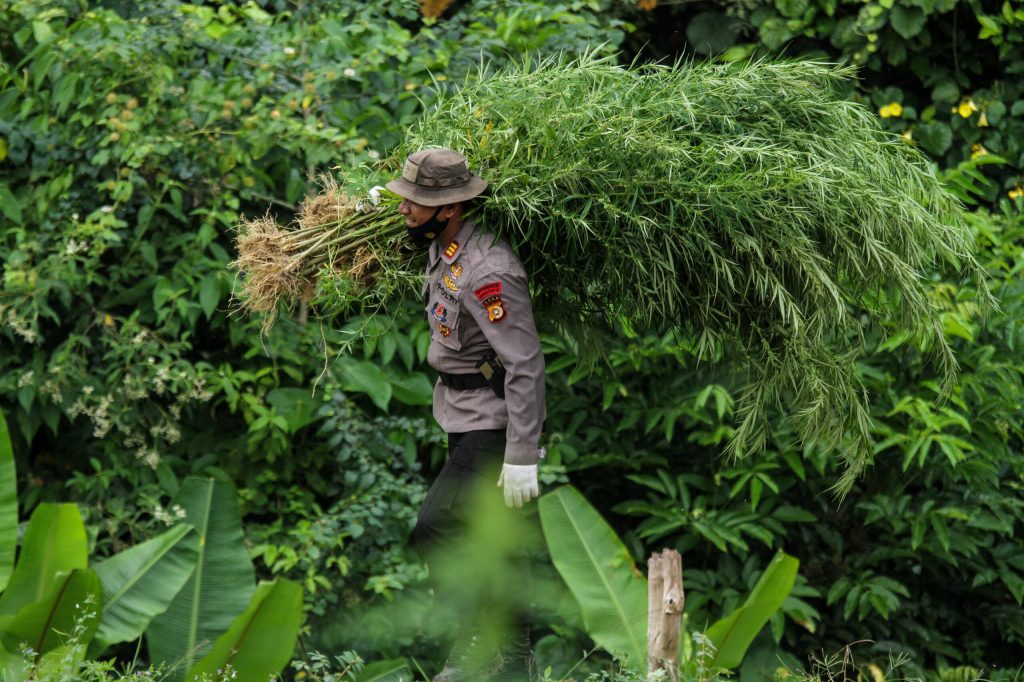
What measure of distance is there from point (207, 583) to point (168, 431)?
3.14 feet

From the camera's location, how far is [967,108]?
23.2 feet

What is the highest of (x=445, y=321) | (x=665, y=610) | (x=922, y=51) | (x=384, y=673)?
(x=445, y=321)

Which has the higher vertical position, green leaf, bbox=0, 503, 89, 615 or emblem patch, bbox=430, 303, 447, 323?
emblem patch, bbox=430, 303, 447, 323

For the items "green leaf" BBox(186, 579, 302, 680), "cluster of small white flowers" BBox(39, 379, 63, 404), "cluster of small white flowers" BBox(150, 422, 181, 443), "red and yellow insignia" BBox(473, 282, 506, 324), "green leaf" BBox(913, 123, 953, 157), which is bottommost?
"cluster of small white flowers" BBox(150, 422, 181, 443)

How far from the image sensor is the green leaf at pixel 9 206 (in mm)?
5730

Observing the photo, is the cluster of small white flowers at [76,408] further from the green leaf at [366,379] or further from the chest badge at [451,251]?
the chest badge at [451,251]

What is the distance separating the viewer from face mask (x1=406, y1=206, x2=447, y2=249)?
12.8ft

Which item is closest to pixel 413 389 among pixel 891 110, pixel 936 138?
pixel 891 110

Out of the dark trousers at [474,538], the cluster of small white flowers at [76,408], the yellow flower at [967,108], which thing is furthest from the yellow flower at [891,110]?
the cluster of small white flowers at [76,408]

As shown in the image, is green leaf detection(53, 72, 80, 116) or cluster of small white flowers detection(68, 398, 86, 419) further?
green leaf detection(53, 72, 80, 116)

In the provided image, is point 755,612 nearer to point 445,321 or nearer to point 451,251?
point 445,321

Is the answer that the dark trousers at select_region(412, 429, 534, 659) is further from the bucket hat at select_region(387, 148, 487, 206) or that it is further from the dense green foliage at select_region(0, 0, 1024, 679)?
the dense green foliage at select_region(0, 0, 1024, 679)

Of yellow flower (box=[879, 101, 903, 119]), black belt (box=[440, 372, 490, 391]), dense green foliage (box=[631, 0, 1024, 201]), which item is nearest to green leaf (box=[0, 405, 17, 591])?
black belt (box=[440, 372, 490, 391])

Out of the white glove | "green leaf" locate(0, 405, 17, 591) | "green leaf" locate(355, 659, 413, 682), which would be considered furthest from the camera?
"green leaf" locate(0, 405, 17, 591)
